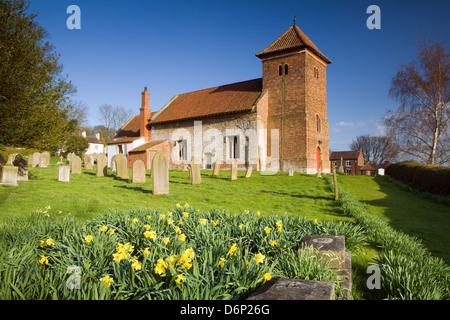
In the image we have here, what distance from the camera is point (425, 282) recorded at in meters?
2.94

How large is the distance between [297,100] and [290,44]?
16.8 ft

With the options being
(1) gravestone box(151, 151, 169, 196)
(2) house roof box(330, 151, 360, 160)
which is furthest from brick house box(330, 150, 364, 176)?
(1) gravestone box(151, 151, 169, 196)

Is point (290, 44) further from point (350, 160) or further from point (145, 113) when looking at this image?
point (350, 160)

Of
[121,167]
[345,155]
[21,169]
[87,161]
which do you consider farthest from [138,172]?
[345,155]

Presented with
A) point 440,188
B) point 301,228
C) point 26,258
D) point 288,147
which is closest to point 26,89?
point 26,258

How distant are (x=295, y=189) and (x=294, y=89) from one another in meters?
12.5

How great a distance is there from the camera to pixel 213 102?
27781mm

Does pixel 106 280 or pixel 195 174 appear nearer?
pixel 106 280

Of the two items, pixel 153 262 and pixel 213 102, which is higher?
pixel 213 102

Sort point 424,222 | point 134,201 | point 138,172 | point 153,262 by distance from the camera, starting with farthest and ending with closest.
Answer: point 138,172, point 134,201, point 424,222, point 153,262

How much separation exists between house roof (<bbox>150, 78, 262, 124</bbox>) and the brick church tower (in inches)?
80.3

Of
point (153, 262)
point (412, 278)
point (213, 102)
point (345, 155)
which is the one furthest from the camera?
point (345, 155)

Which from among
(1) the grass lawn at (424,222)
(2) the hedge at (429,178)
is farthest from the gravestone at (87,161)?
(2) the hedge at (429,178)

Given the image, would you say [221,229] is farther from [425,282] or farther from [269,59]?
[269,59]
